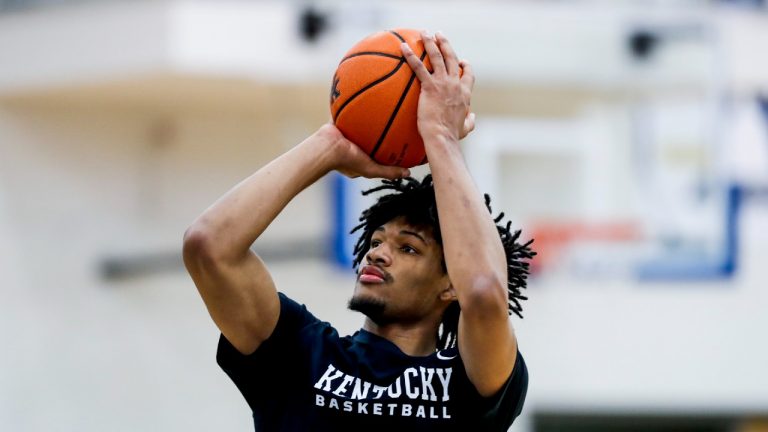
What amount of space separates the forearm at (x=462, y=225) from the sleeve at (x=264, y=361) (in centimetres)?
54

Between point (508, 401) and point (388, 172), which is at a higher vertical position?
point (388, 172)

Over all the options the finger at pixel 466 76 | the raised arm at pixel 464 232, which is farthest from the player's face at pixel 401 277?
the finger at pixel 466 76

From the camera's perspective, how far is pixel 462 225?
3.88m

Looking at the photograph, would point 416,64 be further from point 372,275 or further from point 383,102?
point 372,275

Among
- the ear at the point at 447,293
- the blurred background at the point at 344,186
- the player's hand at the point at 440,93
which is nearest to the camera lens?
the player's hand at the point at 440,93

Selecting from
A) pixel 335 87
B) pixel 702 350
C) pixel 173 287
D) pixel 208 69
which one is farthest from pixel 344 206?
pixel 335 87

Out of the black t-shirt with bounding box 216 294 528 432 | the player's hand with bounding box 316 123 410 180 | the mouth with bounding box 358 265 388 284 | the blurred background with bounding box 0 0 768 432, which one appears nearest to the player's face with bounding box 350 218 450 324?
the mouth with bounding box 358 265 388 284

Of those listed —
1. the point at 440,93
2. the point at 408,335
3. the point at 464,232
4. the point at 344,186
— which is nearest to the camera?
the point at 464,232

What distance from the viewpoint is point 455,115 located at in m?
4.04

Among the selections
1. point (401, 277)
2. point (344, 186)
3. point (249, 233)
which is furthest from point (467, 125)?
point (344, 186)

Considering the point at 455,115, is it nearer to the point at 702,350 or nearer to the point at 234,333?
the point at 234,333

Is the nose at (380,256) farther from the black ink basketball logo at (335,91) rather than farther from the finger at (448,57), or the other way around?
the finger at (448,57)

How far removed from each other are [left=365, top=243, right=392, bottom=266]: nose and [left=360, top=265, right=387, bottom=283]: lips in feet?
0.09

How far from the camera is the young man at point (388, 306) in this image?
3883mm
